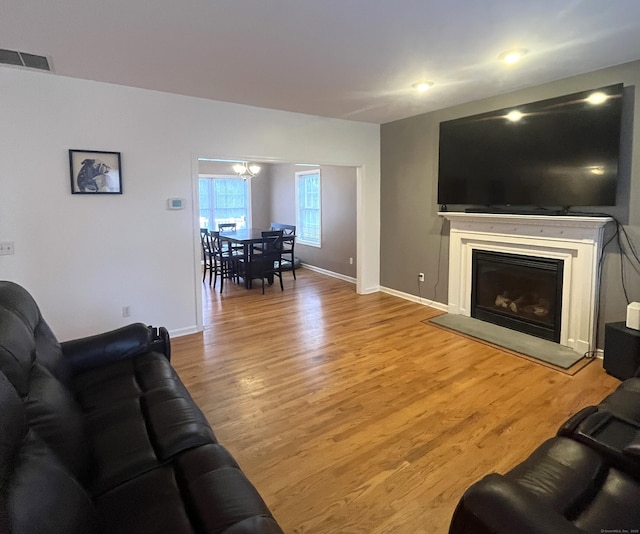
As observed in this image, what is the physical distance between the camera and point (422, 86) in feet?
13.0

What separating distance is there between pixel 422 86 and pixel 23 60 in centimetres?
353

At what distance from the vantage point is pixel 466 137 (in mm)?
4566

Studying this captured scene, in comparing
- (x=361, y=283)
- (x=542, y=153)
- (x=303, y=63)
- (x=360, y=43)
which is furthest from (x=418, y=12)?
(x=361, y=283)

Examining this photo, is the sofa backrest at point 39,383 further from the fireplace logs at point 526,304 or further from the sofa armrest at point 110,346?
the fireplace logs at point 526,304

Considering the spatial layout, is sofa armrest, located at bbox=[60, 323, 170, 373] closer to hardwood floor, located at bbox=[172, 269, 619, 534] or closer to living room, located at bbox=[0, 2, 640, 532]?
hardwood floor, located at bbox=[172, 269, 619, 534]

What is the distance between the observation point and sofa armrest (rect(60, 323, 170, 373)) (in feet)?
7.82

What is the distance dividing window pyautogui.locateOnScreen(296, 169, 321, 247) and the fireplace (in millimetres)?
3934

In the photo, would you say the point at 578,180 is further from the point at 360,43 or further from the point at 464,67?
the point at 360,43

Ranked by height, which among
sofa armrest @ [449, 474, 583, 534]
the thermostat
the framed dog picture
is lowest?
sofa armrest @ [449, 474, 583, 534]

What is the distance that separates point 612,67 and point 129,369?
4.57 metres

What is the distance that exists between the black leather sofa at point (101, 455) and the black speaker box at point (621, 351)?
324cm

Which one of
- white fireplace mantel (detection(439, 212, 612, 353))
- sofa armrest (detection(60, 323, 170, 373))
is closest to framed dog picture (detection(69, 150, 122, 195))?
sofa armrest (detection(60, 323, 170, 373))

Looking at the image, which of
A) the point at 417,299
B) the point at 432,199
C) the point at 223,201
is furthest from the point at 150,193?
the point at 223,201

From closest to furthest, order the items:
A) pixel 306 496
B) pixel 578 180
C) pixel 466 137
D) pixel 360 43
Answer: pixel 306 496, pixel 360 43, pixel 578 180, pixel 466 137
